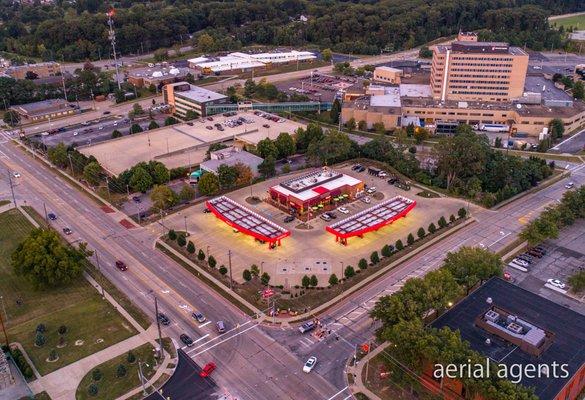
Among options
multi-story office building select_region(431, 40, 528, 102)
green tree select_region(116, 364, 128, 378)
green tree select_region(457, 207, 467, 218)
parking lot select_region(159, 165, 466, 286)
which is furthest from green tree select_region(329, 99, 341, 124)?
green tree select_region(116, 364, 128, 378)

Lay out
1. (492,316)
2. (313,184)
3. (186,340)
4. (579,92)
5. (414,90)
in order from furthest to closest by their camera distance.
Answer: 1. (579,92)
2. (414,90)
3. (313,184)
4. (186,340)
5. (492,316)

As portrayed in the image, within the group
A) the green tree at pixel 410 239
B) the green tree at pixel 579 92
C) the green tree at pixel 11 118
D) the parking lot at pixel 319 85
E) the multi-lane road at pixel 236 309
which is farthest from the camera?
the parking lot at pixel 319 85

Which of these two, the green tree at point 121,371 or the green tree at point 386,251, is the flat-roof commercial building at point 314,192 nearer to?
the green tree at point 386,251

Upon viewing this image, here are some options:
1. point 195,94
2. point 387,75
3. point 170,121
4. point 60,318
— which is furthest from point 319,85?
point 60,318

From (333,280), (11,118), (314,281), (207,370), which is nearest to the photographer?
(207,370)

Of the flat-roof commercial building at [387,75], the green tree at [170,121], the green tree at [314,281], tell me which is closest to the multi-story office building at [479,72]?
the flat-roof commercial building at [387,75]

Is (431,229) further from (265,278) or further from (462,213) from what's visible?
(265,278)
